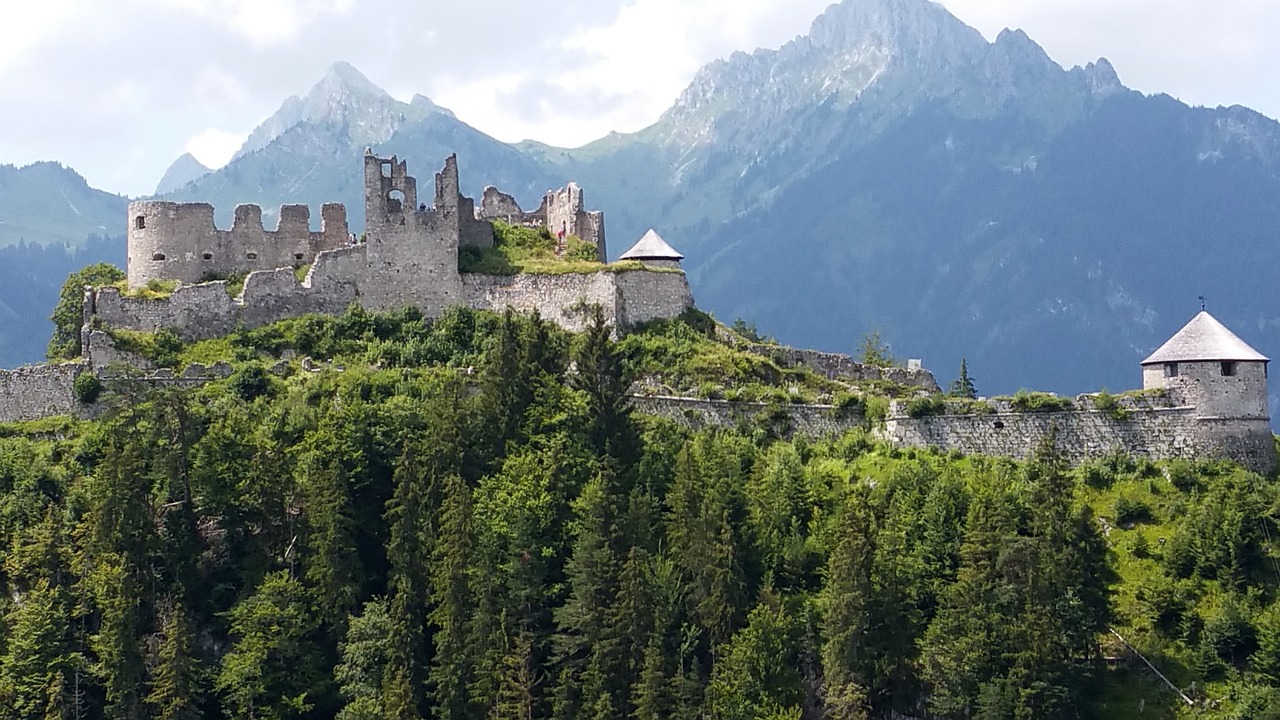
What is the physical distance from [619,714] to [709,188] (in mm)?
142867

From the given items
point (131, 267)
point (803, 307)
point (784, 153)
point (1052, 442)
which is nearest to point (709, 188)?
point (784, 153)

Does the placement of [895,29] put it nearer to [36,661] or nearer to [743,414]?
[743,414]

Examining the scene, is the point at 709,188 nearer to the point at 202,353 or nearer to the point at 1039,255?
the point at 1039,255

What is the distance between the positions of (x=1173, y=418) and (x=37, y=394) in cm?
4022

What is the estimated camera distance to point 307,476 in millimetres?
61500

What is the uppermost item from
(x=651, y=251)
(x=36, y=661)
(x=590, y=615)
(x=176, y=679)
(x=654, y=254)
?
(x=651, y=251)

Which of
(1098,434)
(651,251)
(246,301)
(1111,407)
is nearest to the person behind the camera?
(1111,407)

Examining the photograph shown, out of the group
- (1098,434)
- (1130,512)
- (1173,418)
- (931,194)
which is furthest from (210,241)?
(931,194)

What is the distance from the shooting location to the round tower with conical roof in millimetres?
60406

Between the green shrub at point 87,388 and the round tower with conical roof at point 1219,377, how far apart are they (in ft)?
122

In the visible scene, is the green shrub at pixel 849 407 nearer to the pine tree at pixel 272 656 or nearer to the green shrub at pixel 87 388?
the pine tree at pixel 272 656

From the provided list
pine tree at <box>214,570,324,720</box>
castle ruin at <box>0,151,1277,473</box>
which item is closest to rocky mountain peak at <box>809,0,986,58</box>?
castle ruin at <box>0,151,1277,473</box>

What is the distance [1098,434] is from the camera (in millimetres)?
62000

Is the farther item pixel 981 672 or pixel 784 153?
pixel 784 153
